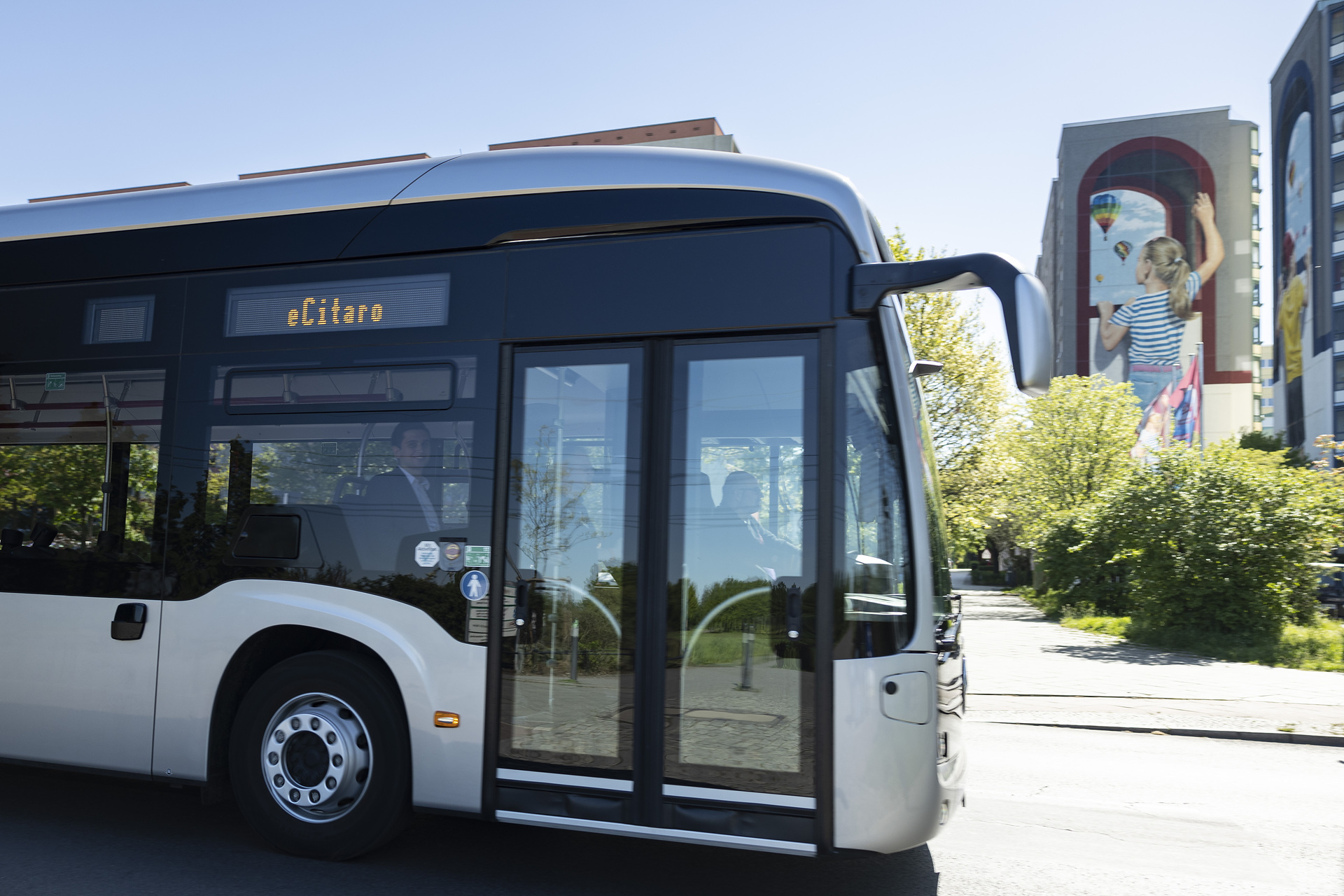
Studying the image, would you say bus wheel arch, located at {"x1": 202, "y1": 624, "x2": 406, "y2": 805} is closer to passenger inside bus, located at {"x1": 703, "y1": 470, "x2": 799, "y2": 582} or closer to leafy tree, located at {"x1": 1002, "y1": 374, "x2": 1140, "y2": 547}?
passenger inside bus, located at {"x1": 703, "y1": 470, "x2": 799, "y2": 582}

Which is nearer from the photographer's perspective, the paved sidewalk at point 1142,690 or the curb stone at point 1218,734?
the curb stone at point 1218,734

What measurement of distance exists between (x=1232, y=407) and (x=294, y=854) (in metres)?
96.3

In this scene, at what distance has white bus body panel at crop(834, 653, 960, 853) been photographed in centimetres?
415

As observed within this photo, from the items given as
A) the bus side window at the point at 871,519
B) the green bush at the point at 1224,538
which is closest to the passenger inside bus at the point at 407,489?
the bus side window at the point at 871,519

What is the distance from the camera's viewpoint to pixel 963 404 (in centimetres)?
2669

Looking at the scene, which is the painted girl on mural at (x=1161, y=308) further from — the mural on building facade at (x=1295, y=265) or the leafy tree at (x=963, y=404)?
the leafy tree at (x=963, y=404)

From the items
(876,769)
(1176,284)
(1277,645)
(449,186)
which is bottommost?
(1277,645)

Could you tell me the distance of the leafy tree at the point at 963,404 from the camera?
25.6 m

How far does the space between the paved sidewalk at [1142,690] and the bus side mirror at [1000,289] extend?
24.5 ft

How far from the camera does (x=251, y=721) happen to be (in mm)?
5008

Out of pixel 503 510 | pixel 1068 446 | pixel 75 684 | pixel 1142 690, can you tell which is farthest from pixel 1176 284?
pixel 75 684

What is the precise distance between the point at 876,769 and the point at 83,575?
13.4 feet

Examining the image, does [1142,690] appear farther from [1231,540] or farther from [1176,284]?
[1176,284]

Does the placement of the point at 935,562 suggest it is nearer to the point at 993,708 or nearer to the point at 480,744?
the point at 480,744
